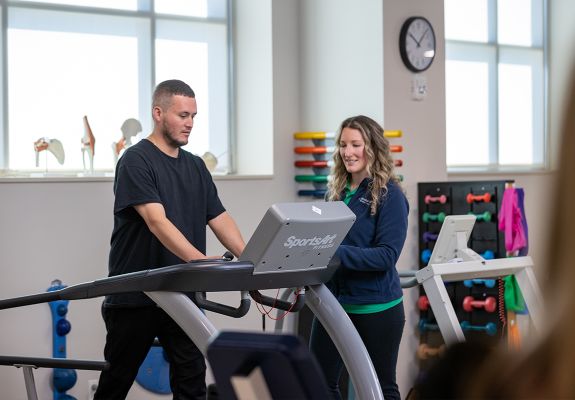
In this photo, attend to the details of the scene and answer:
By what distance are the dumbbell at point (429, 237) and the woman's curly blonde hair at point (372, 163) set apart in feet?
6.18

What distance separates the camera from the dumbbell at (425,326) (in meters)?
5.13

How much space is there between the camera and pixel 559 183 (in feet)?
2.03

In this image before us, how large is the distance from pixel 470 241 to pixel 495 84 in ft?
6.92

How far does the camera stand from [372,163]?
3270mm

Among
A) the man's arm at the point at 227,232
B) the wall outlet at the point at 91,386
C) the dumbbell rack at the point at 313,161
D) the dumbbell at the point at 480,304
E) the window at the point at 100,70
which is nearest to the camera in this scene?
the man's arm at the point at 227,232

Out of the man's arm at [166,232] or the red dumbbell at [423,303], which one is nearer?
the man's arm at [166,232]

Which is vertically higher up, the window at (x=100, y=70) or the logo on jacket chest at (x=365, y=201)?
the window at (x=100, y=70)

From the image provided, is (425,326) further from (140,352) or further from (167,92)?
(167,92)

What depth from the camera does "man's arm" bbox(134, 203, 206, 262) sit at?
9.71ft

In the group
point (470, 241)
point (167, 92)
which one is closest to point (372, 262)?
point (167, 92)

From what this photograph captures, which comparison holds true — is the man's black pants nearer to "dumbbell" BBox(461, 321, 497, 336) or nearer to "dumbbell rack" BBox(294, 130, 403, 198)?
"dumbbell rack" BBox(294, 130, 403, 198)

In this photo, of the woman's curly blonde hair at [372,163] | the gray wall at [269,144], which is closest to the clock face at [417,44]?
the gray wall at [269,144]

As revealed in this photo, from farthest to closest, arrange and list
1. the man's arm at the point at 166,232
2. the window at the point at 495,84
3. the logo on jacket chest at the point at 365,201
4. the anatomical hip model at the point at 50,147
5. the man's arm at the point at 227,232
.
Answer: the window at the point at 495,84 < the anatomical hip model at the point at 50,147 < the man's arm at the point at 227,232 < the logo on jacket chest at the point at 365,201 < the man's arm at the point at 166,232

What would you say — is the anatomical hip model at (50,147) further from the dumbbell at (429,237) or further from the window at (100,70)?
the dumbbell at (429,237)
